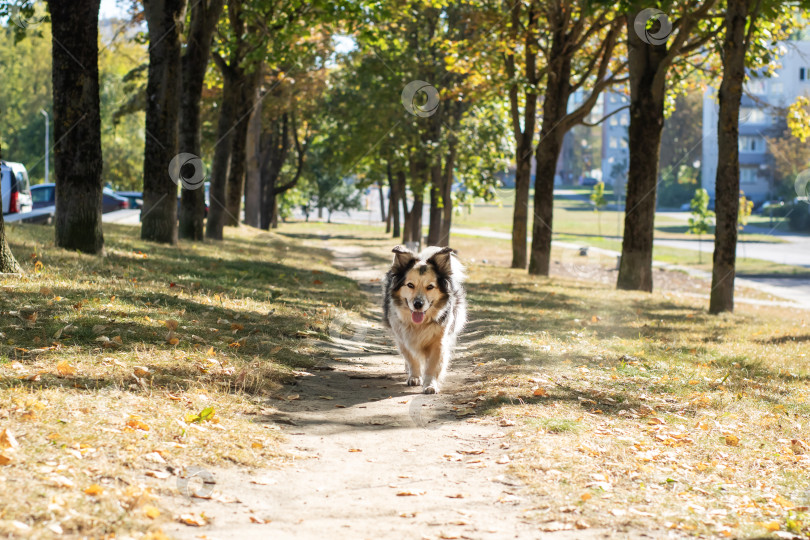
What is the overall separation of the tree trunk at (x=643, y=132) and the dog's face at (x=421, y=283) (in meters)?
11.8

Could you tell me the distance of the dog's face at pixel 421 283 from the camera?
8.45 metres

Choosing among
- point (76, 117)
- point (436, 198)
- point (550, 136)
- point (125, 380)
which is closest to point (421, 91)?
point (436, 198)

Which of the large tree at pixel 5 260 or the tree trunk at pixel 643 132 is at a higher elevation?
the tree trunk at pixel 643 132

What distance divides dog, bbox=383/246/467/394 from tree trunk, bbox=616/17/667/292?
11695 mm

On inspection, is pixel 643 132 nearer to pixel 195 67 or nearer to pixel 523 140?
pixel 523 140

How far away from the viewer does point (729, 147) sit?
52.5ft

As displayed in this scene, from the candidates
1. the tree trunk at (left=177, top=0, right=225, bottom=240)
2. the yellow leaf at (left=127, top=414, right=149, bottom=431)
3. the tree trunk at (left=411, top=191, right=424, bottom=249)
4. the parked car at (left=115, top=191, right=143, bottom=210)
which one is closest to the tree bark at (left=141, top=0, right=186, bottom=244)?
the tree trunk at (left=177, top=0, right=225, bottom=240)

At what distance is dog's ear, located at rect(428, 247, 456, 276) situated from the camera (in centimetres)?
859

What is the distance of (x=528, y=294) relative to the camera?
18781mm

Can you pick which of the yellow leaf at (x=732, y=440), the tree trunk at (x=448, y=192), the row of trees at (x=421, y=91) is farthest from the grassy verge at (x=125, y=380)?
the tree trunk at (x=448, y=192)

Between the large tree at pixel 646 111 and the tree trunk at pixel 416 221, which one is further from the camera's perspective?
the tree trunk at pixel 416 221

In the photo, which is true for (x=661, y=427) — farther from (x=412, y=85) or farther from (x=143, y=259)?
(x=412, y=85)

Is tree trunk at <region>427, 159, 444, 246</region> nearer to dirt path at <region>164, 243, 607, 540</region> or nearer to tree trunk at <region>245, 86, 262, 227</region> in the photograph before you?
tree trunk at <region>245, 86, 262, 227</region>

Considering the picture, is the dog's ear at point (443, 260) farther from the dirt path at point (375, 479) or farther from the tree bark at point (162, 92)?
the tree bark at point (162, 92)
